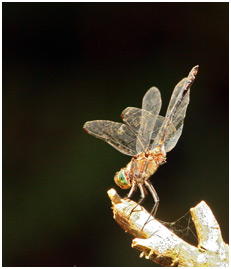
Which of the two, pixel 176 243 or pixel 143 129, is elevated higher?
pixel 143 129

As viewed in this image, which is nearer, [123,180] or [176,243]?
[176,243]

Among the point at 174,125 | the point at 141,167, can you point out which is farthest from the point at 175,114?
the point at 141,167

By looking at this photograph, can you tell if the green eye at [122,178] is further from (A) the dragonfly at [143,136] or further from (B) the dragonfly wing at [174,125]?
(B) the dragonfly wing at [174,125]

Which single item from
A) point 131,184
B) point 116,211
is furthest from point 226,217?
point 116,211

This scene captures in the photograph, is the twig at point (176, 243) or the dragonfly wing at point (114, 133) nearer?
the twig at point (176, 243)

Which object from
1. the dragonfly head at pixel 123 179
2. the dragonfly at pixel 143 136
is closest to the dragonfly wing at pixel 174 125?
the dragonfly at pixel 143 136

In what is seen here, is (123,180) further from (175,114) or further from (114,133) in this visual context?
(175,114)

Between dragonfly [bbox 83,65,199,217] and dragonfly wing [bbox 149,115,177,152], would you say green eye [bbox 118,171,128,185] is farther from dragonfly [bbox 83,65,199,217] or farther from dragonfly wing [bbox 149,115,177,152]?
dragonfly wing [bbox 149,115,177,152]
